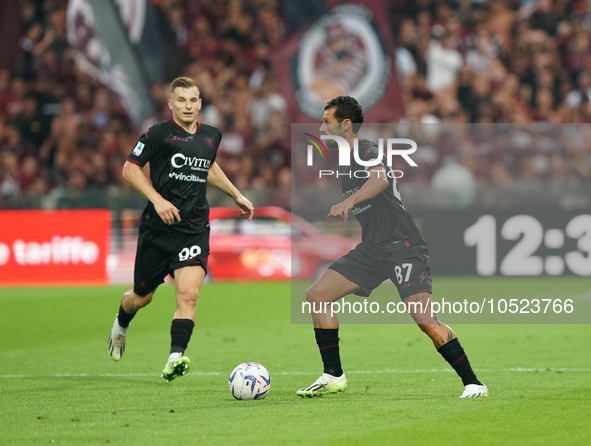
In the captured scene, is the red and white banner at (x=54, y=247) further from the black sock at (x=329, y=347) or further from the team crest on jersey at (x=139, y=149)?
the black sock at (x=329, y=347)

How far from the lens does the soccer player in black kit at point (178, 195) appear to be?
24.0ft

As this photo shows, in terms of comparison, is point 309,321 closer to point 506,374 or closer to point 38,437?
point 506,374

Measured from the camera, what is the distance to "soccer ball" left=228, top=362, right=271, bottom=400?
660cm

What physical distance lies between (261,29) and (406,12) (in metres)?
3.59

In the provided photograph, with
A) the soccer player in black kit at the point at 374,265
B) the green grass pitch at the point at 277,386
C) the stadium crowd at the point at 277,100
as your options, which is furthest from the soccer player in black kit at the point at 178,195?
the stadium crowd at the point at 277,100

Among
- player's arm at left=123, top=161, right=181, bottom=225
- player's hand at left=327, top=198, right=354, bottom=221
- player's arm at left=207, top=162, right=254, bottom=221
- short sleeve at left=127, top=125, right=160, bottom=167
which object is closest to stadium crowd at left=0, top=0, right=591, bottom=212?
player's arm at left=207, top=162, right=254, bottom=221

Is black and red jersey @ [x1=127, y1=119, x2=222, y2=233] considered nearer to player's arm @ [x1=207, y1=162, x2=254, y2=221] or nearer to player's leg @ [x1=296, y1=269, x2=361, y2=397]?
player's arm @ [x1=207, y1=162, x2=254, y2=221]

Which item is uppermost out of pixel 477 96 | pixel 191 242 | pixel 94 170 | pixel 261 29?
pixel 261 29

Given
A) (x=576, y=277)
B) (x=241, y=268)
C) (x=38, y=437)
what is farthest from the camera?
(x=241, y=268)

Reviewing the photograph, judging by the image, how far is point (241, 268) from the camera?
1900 centimetres

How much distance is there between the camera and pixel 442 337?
21.2 feet

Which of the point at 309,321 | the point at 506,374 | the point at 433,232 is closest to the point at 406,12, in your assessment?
the point at 433,232

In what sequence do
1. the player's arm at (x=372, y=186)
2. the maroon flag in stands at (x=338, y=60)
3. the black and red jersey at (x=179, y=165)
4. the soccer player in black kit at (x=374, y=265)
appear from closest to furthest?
the player's arm at (x=372, y=186)
the soccer player in black kit at (x=374, y=265)
the black and red jersey at (x=179, y=165)
the maroon flag in stands at (x=338, y=60)

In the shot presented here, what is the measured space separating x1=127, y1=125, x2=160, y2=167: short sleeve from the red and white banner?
11.2 meters
